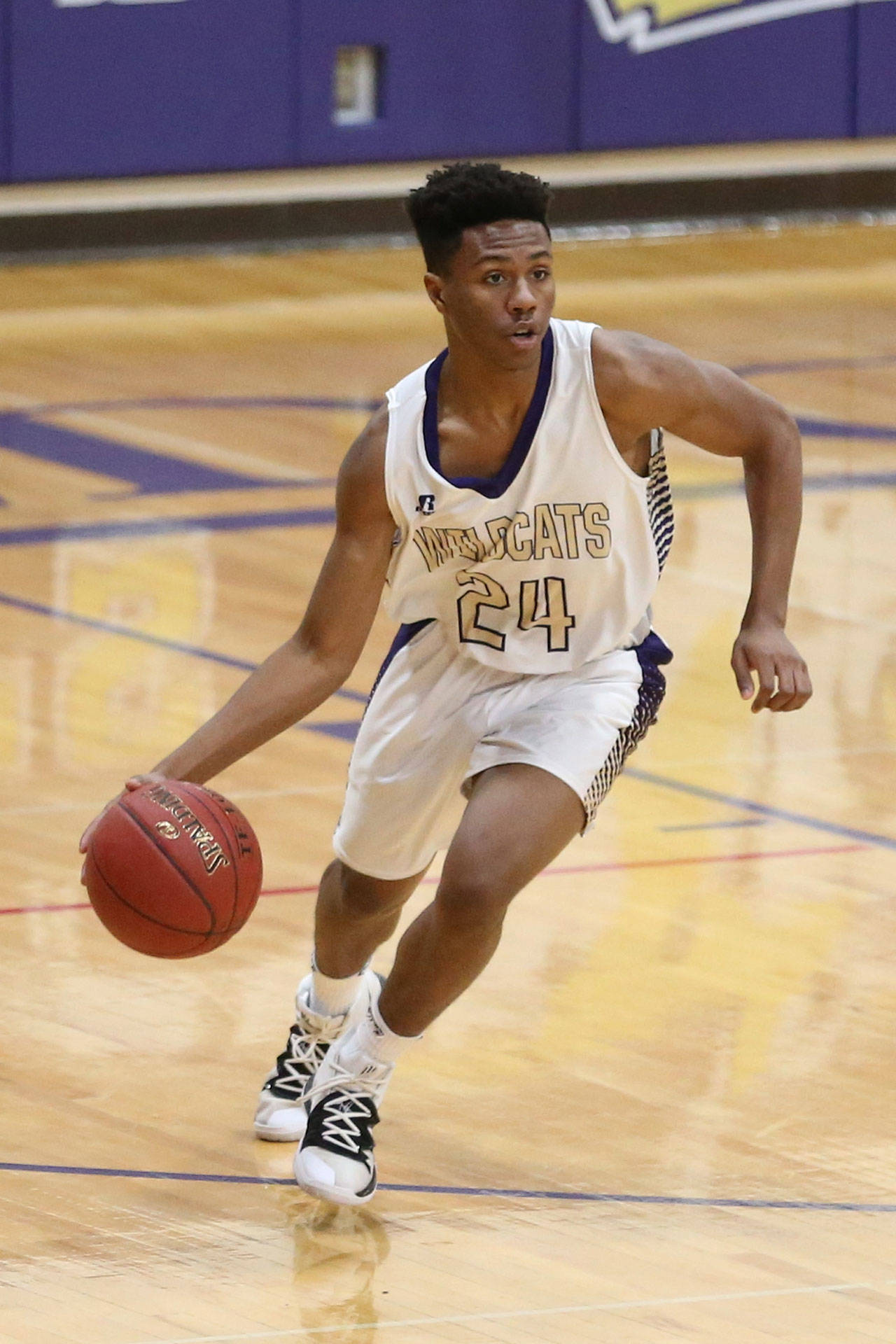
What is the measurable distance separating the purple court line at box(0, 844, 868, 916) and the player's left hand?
1.56 m

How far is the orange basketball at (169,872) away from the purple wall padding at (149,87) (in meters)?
9.36

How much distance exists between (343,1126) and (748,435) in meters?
1.20

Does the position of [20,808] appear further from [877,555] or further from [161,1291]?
[877,555]

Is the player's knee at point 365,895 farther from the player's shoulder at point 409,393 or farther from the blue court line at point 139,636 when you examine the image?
the blue court line at point 139,636

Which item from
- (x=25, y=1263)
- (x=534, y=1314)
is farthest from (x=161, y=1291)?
(x=534, y=1314)

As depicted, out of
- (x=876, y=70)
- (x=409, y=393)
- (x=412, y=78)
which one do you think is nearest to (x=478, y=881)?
(x=409, y=393)

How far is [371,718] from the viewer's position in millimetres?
4199

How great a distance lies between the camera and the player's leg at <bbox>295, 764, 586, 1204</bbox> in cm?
387

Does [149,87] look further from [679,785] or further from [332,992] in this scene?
[332,992]

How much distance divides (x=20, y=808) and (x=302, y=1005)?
74.8 inches

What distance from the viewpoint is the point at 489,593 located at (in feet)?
13.4

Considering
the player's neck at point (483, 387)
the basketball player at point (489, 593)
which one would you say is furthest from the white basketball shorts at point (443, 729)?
the player's neck at point (483, 387)

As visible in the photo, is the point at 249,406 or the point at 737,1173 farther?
the point at 249,406

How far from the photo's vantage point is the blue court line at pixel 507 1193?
396 centimetres
